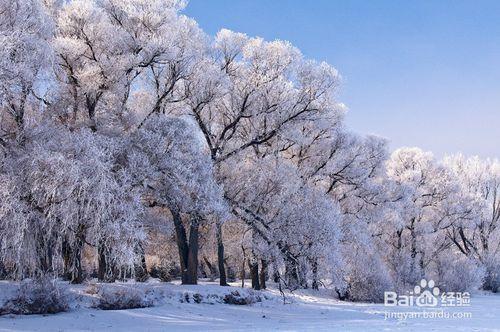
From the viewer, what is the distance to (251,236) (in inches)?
1146

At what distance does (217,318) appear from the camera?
21672 mm

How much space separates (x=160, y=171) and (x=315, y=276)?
10754 millimetres

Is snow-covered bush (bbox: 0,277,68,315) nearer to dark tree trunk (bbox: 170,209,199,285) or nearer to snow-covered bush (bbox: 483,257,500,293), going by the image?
dark tree trunk (bbox: 170,209,199,285)

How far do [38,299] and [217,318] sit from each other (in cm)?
673

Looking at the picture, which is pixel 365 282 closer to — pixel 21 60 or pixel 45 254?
pixel 45 254

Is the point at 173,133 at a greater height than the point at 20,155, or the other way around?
the point at 173,133

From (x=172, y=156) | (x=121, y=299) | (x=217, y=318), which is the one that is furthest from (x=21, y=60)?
(x=217, y=318)

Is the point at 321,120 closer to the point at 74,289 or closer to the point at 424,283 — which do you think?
the point at 74,289

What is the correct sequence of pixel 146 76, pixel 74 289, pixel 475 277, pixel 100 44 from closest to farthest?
pixel 74 289 < pixel 100 44 < pixel 146 76 < pixel 475 277

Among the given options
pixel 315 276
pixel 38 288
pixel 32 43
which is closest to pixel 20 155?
pixel 32 43

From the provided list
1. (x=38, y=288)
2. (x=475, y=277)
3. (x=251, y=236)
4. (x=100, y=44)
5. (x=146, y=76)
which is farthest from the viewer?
(x=475, y=277)

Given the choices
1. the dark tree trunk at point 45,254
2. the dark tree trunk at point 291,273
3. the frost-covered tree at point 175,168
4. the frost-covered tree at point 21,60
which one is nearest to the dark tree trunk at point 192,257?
the frost-covered tree at point 175,168

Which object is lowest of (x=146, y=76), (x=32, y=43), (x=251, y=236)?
(x=251, y=236)

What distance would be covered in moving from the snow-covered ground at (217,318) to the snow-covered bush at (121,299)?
1.31ft
